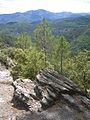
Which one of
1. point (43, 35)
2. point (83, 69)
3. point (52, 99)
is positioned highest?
point (43, 35)

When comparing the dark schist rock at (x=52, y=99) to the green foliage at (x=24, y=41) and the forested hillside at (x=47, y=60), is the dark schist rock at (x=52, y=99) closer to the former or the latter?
the forested hillside at (x=47, y=60)

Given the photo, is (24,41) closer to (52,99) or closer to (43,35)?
(43,35)

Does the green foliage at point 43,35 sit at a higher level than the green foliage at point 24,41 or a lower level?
higher

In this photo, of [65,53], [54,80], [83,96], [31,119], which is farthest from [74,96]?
[65,53]

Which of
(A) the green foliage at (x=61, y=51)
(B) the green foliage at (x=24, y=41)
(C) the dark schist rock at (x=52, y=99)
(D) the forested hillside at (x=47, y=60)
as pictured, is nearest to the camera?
(C) the dark schist rock at (x=52, y=99)

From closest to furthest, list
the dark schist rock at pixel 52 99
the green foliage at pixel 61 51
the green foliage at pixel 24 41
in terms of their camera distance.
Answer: the dark schist rock at pixel 52 99, the green foliage at pixel 61 51, the green foliage at pixel 24 41

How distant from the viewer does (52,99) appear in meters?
26.0

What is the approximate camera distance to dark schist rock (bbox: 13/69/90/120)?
2315cm

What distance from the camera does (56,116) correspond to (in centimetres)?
2308

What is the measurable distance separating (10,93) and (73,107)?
14294 mm

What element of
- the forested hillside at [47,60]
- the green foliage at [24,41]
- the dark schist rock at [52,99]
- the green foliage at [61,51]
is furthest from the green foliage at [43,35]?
the dark schist rock at [52,99]

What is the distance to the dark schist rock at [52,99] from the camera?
2315 centimetres

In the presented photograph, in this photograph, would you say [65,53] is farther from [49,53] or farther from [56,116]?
[56,116]

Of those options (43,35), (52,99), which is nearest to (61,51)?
(43,35)
